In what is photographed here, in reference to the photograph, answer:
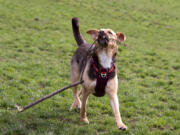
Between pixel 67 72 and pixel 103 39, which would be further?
pixel 67 72

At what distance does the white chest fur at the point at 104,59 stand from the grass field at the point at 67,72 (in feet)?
4.11

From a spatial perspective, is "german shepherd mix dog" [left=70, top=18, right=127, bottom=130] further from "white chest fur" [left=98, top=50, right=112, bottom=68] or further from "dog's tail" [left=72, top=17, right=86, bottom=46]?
"dog's tail" [left=72, top=17, right=86, bottom=46]

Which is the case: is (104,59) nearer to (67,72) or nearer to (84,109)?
(84,109)

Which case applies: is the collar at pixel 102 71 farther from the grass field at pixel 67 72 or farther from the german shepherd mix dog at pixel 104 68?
the grass field at pixel 67 72

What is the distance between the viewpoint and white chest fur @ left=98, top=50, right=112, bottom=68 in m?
4.97

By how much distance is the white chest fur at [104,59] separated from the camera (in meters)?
4.97

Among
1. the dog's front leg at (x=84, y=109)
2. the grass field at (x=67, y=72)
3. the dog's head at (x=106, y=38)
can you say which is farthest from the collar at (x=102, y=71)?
the grass field at (x=67, y=72)

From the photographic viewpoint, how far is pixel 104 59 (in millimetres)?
5000

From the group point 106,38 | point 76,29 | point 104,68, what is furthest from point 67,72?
point 106,38

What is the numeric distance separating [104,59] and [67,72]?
13.7ft

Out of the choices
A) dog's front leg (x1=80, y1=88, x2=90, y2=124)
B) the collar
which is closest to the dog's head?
the collar

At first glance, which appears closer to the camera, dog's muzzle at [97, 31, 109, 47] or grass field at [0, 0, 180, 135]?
dog's muzzle at [97, 31, 109, 47]

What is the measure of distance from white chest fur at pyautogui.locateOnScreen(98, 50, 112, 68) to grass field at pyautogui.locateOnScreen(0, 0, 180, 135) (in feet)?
4.11

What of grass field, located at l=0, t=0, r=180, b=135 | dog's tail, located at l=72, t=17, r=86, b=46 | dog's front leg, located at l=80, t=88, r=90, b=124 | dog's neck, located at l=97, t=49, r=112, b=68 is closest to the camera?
dog's neck, located at l=97, t=49, r=112, b=68
